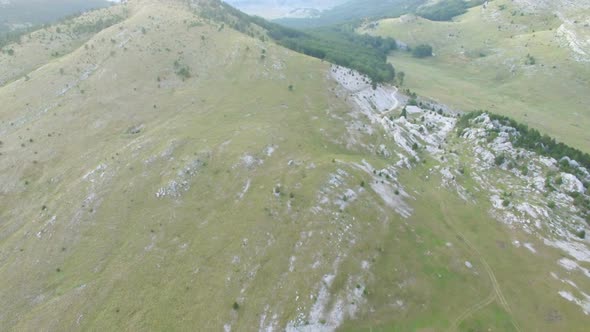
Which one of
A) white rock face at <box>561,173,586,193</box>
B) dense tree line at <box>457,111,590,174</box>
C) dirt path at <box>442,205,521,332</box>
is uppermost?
dense tree line at <box>457,111,590,174</box>

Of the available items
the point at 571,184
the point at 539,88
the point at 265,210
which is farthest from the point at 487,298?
the point at 539,88

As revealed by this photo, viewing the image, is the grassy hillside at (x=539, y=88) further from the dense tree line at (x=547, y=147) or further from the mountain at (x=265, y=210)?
the mountain at (x=265, y=210)

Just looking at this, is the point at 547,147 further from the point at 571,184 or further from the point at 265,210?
the point at 265,210

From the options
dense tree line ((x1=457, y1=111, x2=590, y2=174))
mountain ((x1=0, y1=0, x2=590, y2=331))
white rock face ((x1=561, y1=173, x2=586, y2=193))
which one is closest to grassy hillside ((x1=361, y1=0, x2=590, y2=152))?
dense tree line ((x1=457, y1=111, x2=590, y2=174))

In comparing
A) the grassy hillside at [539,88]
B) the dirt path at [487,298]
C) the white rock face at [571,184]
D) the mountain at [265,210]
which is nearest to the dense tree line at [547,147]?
the mountain at [265,210]

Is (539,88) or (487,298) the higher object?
(539,88)

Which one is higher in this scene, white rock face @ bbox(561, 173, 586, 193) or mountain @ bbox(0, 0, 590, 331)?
white rock face @ bbox(561, 173, 586, 193)

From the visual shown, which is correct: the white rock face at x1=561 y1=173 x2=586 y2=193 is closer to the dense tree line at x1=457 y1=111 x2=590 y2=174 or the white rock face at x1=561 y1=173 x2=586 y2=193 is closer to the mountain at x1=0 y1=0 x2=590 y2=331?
the mountain at x1=0 y1=0 x2=590 y2=331

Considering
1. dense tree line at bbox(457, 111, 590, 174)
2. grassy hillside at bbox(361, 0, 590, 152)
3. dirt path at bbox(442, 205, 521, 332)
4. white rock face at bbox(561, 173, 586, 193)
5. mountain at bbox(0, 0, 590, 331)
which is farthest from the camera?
grassy hillside at bbox(361, 0, 590, 152)

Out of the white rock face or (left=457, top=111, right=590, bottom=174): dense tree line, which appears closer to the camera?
the white rock face
